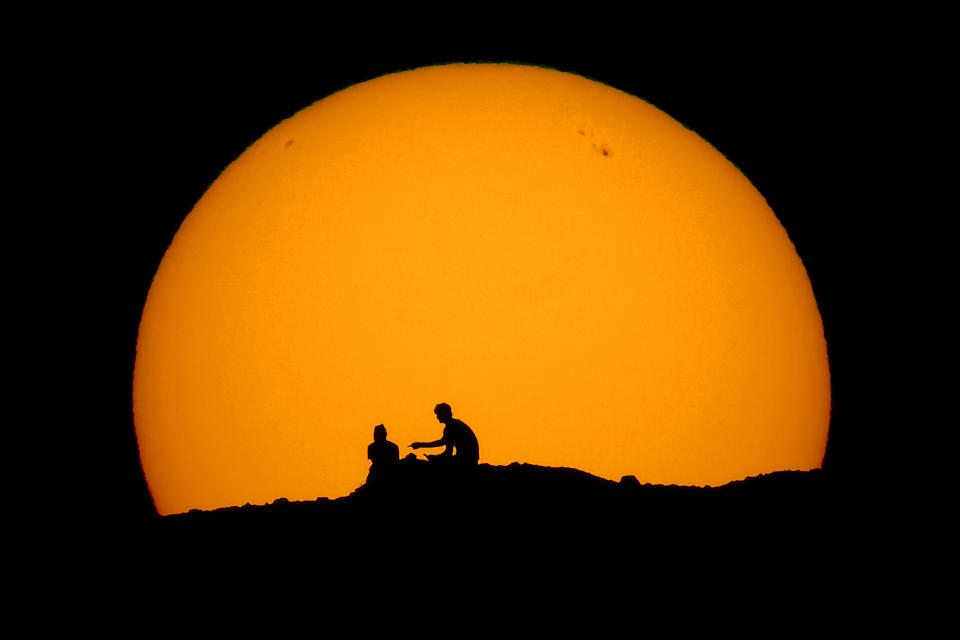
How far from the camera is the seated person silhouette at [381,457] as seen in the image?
13.7ft

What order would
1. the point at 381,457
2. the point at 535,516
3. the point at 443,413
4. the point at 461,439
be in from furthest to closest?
1. the point at 443,413
2. the point at 461,439
3. the point at 381,457
4. the point at 535,516

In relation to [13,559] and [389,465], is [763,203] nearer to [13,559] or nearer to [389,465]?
[389,465]

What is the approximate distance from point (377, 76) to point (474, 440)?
3344 millimetres

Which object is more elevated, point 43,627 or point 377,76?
point 377,76

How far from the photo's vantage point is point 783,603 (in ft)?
10.7

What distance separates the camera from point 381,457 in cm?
428

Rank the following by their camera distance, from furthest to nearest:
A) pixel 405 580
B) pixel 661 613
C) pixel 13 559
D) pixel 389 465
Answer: pixel 389 465 → pixel 13 559 → pixel 405 580 → pixel 661 613

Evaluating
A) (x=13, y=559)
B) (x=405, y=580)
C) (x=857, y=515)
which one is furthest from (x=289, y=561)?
(x=857, y=515)

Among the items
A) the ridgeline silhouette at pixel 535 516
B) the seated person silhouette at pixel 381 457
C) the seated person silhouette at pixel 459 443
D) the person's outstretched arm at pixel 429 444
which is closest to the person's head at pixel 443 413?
the seated person silhouette at pixel 459 443

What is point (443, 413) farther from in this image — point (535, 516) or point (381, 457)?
point (535, 516)

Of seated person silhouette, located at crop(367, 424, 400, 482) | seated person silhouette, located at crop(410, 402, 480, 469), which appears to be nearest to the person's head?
seated person silhouette, located at crop(410, 402, 480, 469)

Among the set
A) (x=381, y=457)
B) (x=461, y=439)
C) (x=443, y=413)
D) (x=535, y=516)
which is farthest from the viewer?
(x=443, y=413)

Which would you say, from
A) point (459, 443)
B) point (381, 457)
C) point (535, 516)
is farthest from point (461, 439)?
point (535, 516)

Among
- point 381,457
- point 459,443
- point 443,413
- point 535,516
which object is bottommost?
point 535,516
